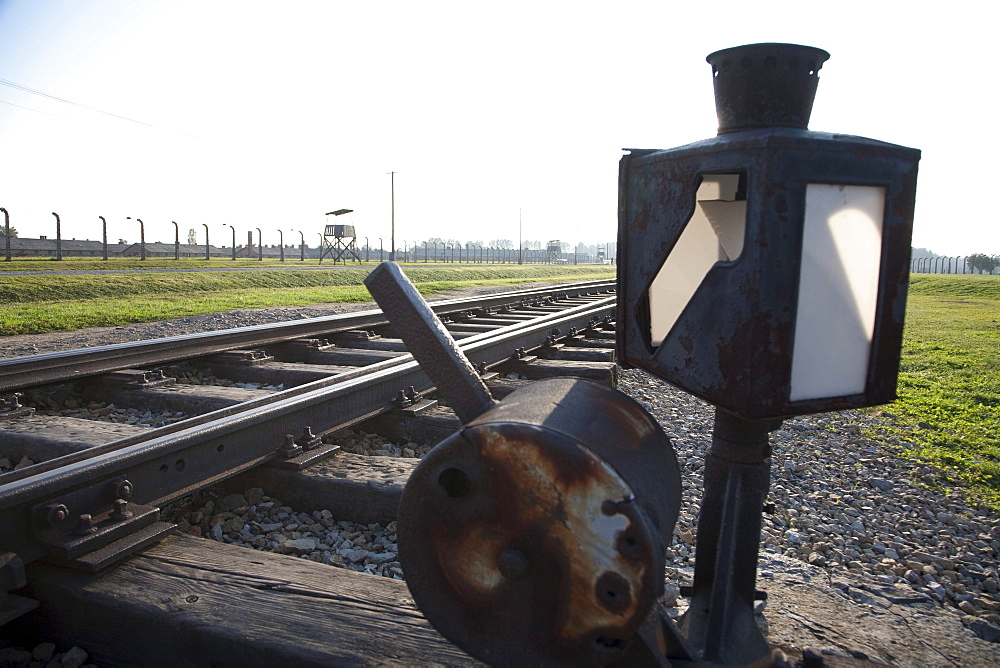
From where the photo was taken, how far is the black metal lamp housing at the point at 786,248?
1.15 meters

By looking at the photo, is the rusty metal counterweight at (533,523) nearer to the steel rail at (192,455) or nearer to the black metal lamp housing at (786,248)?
the black metal lamp housing at (786,248)

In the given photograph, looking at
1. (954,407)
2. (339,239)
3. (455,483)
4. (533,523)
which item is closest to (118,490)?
(455,483)

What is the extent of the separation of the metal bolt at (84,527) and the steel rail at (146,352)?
7.03ft

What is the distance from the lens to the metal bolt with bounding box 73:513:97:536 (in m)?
1.90

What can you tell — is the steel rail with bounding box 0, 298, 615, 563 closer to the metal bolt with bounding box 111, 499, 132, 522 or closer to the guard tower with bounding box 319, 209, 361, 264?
the metal bolt with bounding box 111, 499, 132, 522

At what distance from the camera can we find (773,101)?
1.29 metres

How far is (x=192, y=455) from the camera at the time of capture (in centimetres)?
240

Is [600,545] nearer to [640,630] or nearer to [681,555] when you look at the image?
[640,630]

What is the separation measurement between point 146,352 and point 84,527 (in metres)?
2.83

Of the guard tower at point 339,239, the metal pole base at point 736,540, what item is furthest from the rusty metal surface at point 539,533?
the guard tower at point 339,239

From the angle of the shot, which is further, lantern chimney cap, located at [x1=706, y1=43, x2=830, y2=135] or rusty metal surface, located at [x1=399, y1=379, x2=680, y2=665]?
lantern chimney cap, located at [x1=706, y1=43, x2=830, y2=135]

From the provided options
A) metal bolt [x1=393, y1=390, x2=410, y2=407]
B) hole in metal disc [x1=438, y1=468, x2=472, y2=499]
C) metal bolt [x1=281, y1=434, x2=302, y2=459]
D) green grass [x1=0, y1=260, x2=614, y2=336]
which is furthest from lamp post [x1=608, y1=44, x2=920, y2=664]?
green grass [x1=0, y1=260, x2=614, y2=336]

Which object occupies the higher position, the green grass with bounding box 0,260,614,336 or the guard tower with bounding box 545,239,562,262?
the guard tower with bounding box 545,239,562,262

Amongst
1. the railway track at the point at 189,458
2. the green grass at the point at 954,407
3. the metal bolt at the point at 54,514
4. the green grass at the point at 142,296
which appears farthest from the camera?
the green grass at the point at 142,296
